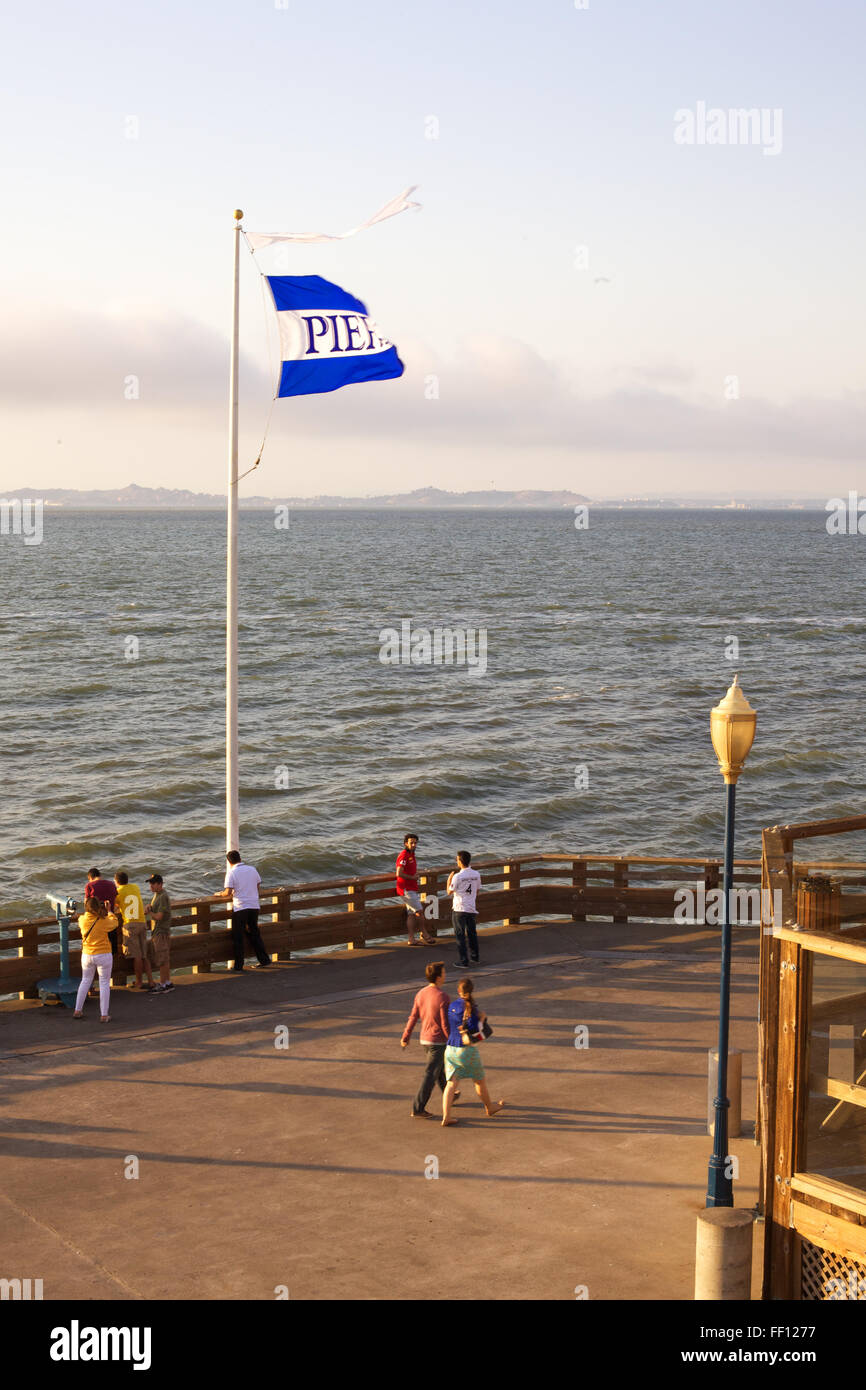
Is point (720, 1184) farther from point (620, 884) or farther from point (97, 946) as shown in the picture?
point (620, 884)

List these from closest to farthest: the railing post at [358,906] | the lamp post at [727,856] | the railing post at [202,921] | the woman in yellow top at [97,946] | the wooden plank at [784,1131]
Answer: the wooden plank at [784,1131]
the lamp post at [727,856]
the woman in yellow top at [97,946]
the railing post at [202,921]
the railing post at [358,906]

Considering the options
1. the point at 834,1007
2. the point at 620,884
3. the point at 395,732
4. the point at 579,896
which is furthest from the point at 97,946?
the point at 395,732

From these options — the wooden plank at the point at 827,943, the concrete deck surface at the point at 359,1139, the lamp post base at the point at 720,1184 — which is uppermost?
the wooden plank at the point at 827,943

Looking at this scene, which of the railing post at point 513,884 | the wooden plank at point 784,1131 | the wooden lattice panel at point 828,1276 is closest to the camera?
the wooden lattice panel at point 828,1276

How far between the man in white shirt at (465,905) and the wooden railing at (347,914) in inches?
53.5

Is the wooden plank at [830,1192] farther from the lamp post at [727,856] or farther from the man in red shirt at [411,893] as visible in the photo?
the man in red shirt at [411,893]

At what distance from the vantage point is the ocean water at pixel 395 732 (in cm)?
3878

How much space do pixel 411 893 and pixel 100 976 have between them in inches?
200

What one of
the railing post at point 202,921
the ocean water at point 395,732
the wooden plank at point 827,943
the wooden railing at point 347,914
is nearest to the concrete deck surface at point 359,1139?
the railing post at point 202,921

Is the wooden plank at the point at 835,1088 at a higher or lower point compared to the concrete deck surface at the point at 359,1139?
higher

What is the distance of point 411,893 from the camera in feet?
69.1

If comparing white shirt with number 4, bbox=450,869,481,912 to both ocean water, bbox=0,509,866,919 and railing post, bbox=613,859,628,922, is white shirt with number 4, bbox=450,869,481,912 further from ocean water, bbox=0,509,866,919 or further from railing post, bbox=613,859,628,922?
ocean water, bbox=0,509,866,919

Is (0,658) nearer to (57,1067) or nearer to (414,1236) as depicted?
(57,1067)
